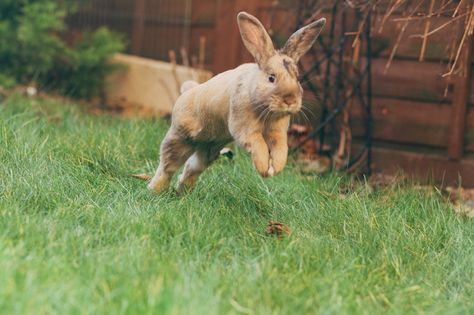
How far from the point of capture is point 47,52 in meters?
8.17

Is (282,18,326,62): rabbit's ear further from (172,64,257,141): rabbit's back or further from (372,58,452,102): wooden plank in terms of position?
(372,58,452,102): wooden plank

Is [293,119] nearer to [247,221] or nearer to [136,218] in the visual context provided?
[247,221]

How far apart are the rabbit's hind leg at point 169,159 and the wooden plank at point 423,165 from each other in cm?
196

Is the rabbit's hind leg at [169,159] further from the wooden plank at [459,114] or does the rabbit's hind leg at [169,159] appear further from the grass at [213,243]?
the wooden plank at [459,114]

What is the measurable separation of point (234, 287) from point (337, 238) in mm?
979

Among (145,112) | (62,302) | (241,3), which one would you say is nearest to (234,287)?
(62,302)

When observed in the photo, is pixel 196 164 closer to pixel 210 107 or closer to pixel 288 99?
pixel 210 107

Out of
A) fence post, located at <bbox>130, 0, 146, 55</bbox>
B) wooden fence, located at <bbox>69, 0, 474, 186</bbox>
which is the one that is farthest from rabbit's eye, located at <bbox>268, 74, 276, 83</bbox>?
fence post, located at <bbox>130, 0, 146, 55</bbox>

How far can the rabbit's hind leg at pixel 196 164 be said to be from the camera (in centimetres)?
416

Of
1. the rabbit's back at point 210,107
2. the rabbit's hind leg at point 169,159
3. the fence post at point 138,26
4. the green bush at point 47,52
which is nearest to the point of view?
the rabbit's back at point 210,107

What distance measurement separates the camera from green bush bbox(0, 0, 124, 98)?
8.05 meters

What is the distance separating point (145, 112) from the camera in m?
8.28

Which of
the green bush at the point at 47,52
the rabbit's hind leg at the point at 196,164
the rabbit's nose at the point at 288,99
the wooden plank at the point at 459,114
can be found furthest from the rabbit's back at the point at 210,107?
the green bush at the point at 47,52

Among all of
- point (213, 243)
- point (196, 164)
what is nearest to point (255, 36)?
point (196, 164)
